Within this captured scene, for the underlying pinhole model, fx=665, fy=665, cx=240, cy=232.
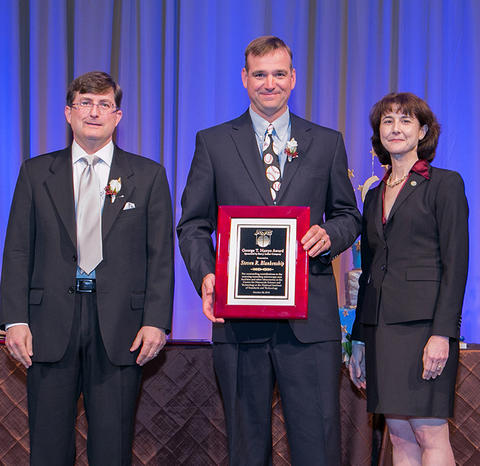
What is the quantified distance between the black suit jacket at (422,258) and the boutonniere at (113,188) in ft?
3.34

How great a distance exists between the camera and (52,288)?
2.48m

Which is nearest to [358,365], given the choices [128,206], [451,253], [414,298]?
[414,298]

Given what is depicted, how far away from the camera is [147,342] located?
2.47 metres

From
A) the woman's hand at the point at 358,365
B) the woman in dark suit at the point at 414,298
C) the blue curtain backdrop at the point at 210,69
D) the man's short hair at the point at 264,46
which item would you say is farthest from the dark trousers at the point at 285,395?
the blue curtain backdrop at the point at 210,69

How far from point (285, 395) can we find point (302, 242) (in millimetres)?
550

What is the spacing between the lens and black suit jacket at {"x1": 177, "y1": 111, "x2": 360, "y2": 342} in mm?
2332

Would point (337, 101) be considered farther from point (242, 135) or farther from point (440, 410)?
point (440, 410)

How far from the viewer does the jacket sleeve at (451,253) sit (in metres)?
2.37

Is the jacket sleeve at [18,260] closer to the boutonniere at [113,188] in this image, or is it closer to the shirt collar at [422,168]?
the boutonniere at [113,188]

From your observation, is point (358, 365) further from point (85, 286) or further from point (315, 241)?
point (85, 286)

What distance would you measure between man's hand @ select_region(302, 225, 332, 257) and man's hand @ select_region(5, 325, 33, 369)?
1079 millimetres

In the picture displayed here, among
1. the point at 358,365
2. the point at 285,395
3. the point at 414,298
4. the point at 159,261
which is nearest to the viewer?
the point at 285,395

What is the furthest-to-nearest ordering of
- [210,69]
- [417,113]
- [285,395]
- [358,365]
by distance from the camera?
1. [210,69]
2. [358,365]
3. [417,113]
4. [285,395]

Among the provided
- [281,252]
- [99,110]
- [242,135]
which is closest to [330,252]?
[281,252]
